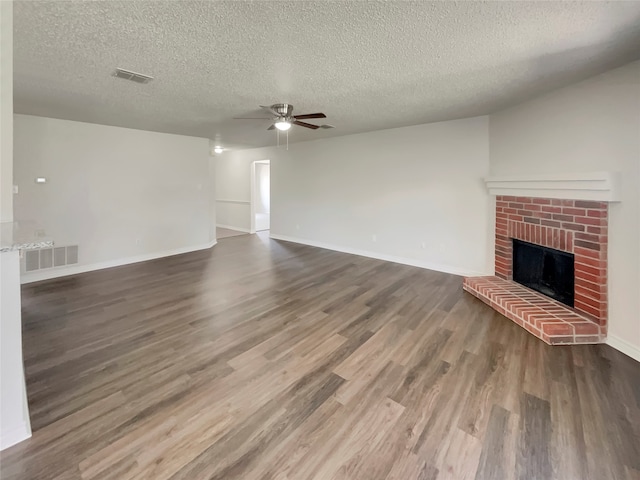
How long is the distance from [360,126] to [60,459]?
5.24 m

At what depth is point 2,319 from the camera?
1.56m

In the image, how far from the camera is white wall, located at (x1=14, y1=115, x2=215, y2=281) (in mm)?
4457

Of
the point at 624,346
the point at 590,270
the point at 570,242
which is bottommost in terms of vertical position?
the point at 624,346

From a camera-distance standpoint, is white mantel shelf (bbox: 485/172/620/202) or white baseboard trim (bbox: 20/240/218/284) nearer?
white mantel shelf (bbox: 485/172/620/202)

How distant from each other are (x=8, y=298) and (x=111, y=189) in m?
4.36

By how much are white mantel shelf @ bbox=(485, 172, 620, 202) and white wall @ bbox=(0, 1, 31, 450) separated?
4426mm

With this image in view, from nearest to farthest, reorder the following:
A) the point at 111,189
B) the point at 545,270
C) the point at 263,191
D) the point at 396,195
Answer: the point at 545,270, the point at 111,189, the point at 396,195, the point at 263,191

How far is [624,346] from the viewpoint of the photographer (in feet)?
8.66

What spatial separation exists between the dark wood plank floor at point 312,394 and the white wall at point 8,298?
16 centimetres

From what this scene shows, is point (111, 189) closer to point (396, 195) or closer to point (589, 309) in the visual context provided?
point (396, 195)

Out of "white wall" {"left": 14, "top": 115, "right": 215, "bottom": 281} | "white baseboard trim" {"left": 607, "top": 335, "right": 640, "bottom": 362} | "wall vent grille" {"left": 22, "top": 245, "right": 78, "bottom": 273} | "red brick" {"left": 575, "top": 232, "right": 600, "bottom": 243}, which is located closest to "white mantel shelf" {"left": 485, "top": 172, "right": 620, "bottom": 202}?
"red brick" {"left": 575, "top": 232, "right": 600, "bottom": 243}

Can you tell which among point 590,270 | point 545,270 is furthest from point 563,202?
point 545,270

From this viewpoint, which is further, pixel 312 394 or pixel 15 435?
pixel 312 394

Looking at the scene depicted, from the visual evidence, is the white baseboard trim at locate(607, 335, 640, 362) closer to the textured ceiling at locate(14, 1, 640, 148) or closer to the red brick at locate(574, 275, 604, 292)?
the red brick at locate(574, 275, 604, 292)
